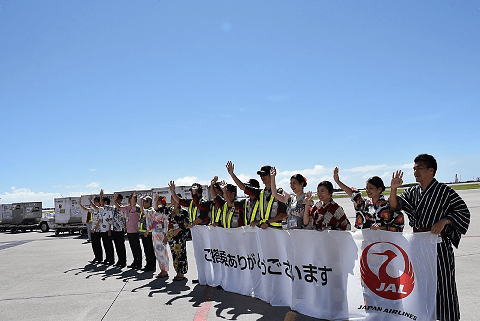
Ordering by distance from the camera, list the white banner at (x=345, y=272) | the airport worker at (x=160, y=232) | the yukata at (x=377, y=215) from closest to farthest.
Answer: the white banner at (x=345, y=272)
the yukata at (x=377, y=215)
the airport worker at (x=160, y=232)

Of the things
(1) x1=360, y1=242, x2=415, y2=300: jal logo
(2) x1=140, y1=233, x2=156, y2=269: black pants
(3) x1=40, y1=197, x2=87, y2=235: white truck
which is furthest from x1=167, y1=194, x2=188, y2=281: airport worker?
(3) x1=40, y1=197, x2=87, y2=235: white truck

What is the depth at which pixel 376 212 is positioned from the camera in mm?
4348

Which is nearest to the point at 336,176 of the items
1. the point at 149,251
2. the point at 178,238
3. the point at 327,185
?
the point at 327,185

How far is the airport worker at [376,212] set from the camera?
4230mm

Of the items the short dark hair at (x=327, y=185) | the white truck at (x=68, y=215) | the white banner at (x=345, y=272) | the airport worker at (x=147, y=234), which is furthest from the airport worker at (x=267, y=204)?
the white truck at (x=68, y=215)

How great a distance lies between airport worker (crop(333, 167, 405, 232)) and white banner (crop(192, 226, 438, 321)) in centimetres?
26

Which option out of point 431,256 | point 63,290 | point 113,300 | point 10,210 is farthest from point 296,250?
point 10,210

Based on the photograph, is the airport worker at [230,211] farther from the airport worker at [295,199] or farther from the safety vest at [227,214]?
the airport worker at [295,199]

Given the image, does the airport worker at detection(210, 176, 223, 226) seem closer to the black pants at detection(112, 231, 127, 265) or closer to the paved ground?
the paved ground

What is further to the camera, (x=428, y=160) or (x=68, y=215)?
(x=68, y=215)

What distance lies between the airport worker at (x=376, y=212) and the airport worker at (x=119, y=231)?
6.70 metres

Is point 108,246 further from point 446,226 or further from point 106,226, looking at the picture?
point 446,226

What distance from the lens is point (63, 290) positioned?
22.9 ft

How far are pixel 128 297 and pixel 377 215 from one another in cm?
429
